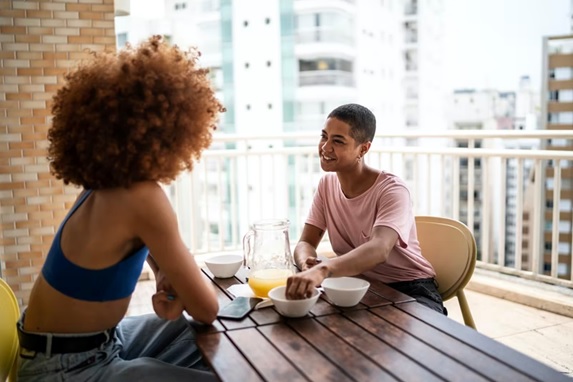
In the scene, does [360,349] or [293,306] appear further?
[293,306]

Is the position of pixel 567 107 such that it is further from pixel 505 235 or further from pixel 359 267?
pixel 359 267

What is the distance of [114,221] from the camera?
4.25ft

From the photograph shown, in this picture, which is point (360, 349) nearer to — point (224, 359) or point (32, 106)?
point (224, 359)

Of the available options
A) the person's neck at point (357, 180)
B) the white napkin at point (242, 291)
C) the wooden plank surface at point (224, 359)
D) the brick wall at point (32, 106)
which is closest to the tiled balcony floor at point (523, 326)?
the brick wall at point (32, 106)

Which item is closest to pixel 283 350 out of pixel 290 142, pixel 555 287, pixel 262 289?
pixel 262 289

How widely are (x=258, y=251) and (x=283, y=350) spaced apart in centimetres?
46

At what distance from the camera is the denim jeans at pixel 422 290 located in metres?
1.90

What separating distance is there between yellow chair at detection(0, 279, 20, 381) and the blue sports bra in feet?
1.11

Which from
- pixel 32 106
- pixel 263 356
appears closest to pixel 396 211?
pixel 263 356

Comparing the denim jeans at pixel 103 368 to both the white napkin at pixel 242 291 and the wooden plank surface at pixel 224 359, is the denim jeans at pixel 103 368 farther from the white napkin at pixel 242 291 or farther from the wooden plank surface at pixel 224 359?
the white napkin at pixel 242 291

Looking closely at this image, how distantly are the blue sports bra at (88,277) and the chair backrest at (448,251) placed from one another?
126cm

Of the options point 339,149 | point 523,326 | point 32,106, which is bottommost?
point 523,326

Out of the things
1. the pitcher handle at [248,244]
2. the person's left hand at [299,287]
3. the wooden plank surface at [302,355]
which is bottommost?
the wooden plank surface at [302,355]

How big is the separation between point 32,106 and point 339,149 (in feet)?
8.76
